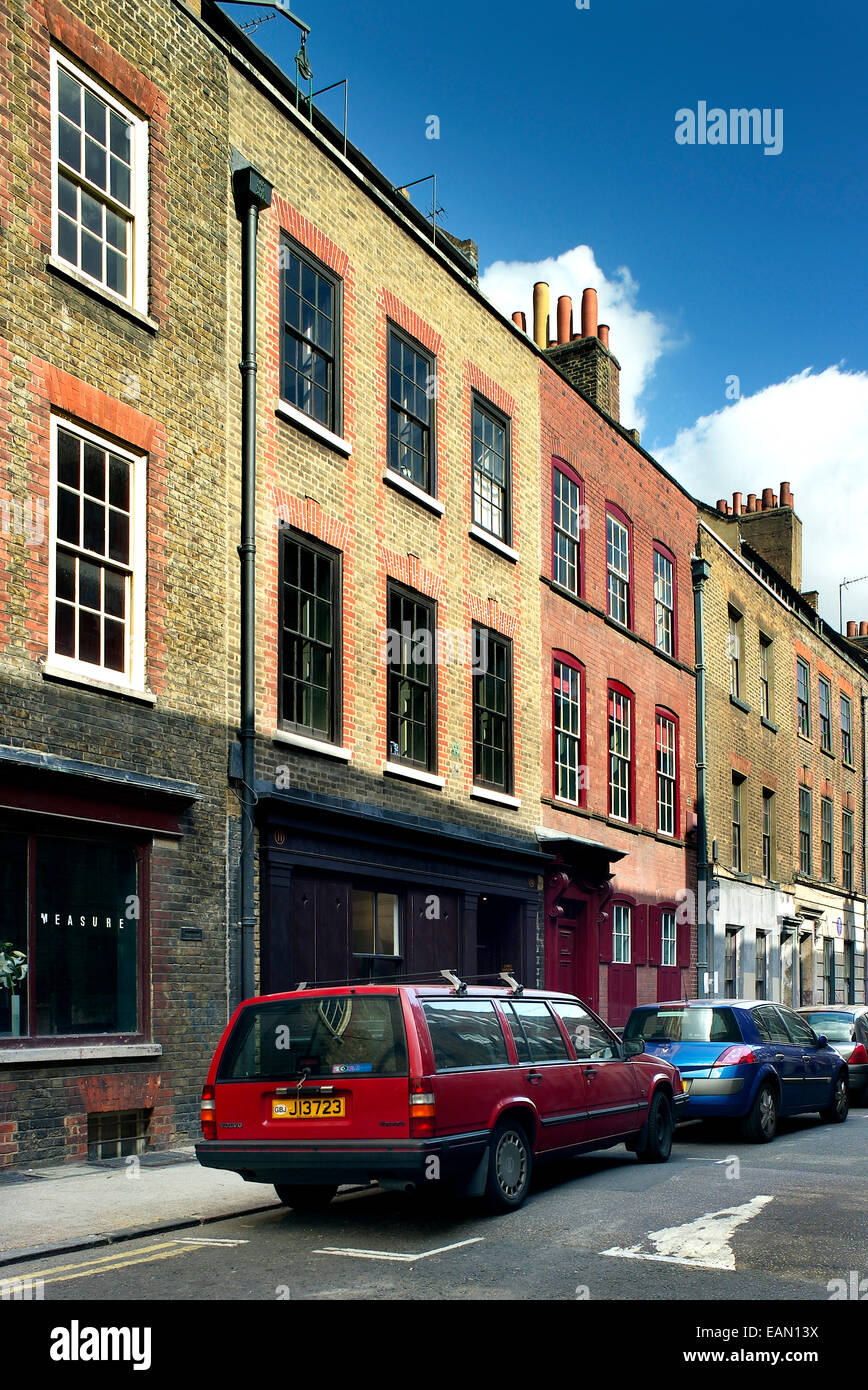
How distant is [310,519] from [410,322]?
13.3ft

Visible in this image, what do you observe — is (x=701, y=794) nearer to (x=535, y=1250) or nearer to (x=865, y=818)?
(x=865, y=818)

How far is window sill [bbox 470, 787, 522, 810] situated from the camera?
18734 mm

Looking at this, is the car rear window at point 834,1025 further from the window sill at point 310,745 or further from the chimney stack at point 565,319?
the chimney stack at point 565,319

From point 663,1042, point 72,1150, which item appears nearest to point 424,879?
point 663,1042

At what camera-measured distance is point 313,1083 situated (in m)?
8.81

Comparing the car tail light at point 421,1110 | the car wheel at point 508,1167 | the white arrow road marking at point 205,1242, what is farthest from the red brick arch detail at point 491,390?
the white arrow road marking at point 205,1242

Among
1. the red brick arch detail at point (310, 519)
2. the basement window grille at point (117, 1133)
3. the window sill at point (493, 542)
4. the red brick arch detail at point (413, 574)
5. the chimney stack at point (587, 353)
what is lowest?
the basement window grille at point (117, 1133)

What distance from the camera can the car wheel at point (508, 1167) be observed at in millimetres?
9039

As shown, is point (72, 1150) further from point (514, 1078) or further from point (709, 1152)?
point (709, 1152)

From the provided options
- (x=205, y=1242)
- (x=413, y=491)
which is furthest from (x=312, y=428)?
(x=205, y=1242)

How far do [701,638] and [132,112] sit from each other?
1672cm

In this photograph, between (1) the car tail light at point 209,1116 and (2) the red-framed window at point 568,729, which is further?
(2) the red-framed window at point 568,729

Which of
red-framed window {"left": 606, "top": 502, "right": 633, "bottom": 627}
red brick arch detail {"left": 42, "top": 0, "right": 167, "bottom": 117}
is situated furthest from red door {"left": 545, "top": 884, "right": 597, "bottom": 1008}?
red brick arch detail {"left": 42, "top": 0, "right": 167, "bottom": 117}

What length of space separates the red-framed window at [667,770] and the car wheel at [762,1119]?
37.8 ft
